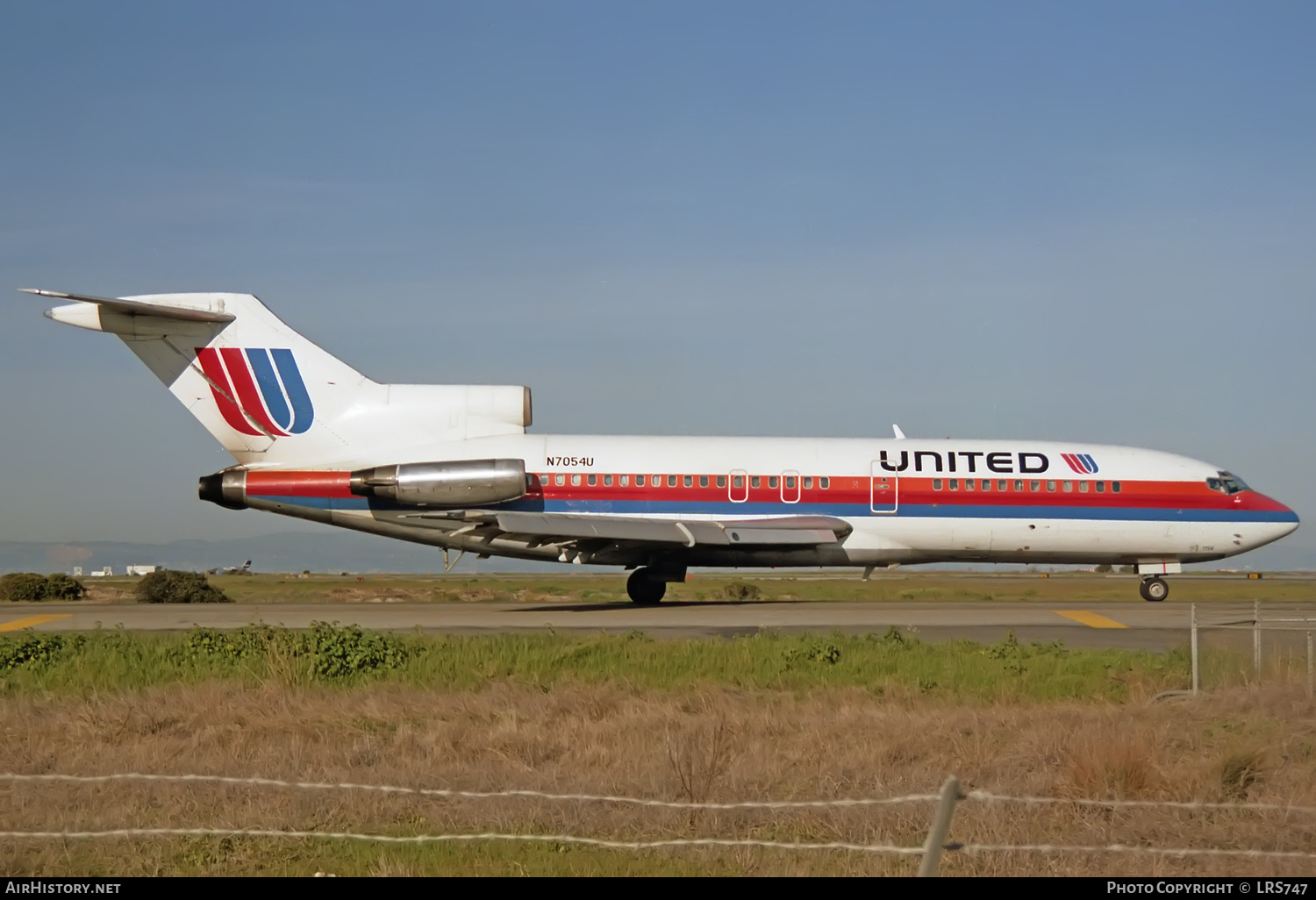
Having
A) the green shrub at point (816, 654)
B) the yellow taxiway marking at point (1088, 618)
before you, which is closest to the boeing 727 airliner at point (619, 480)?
the yellow taxiway marking at point (1088, 618)

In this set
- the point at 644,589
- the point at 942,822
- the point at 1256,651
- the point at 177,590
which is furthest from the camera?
the point at 177,590

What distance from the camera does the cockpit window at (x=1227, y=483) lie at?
28.4m

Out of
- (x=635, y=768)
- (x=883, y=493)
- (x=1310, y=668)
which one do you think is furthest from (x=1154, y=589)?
(x=635, y=768)

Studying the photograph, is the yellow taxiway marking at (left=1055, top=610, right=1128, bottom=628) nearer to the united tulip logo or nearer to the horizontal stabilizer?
the united tulip logo

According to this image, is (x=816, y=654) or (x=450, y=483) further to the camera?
(x=450, y=483)

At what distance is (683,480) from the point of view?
1055 inches

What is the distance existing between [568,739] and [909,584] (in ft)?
104

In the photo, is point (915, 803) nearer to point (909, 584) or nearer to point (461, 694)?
point (461, 694)

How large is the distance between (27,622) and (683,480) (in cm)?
1301

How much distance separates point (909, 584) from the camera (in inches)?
1630

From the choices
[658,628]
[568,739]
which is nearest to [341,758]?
[568,739]

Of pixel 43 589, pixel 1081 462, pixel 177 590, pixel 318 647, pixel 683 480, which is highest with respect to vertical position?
pixel 1081 462

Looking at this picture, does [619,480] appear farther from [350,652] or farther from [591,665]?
[350,652]
